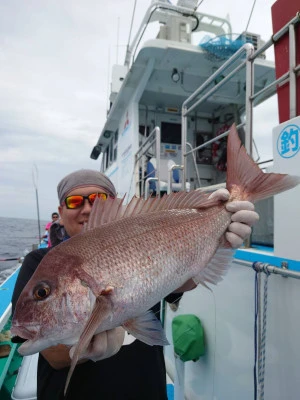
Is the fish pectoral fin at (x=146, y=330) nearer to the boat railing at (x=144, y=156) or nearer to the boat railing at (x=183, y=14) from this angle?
the boat railing at (x=144, y=156)

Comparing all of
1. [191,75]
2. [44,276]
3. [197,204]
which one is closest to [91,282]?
[44,276]

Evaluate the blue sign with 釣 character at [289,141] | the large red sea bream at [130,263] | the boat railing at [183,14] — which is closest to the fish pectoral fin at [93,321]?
the large red sea bream at [130,263]

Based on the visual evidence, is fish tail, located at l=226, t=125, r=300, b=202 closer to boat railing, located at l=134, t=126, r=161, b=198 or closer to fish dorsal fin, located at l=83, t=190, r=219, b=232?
fish dorsal fin, located at l=83, t=190, r=219, b=232

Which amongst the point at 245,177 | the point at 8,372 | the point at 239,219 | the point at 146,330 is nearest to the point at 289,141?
the point at 245,177

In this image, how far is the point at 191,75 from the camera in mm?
7141

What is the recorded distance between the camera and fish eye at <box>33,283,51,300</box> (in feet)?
3.69

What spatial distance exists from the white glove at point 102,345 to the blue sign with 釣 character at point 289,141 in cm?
141

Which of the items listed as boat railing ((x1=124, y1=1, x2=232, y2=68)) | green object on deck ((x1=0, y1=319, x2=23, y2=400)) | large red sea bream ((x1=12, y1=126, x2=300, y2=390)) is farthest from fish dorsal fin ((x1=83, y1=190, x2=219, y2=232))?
boat railing ((x1=124, y1=1, x2=232, y2=68))

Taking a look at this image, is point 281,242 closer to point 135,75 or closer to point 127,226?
point 127,226

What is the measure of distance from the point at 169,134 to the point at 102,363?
7.65 m

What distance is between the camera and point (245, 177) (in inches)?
57.6

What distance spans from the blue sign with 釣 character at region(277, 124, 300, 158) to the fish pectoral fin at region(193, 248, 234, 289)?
0.77 m

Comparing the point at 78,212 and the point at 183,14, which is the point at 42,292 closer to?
the point at 78,212

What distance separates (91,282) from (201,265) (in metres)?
0.53
